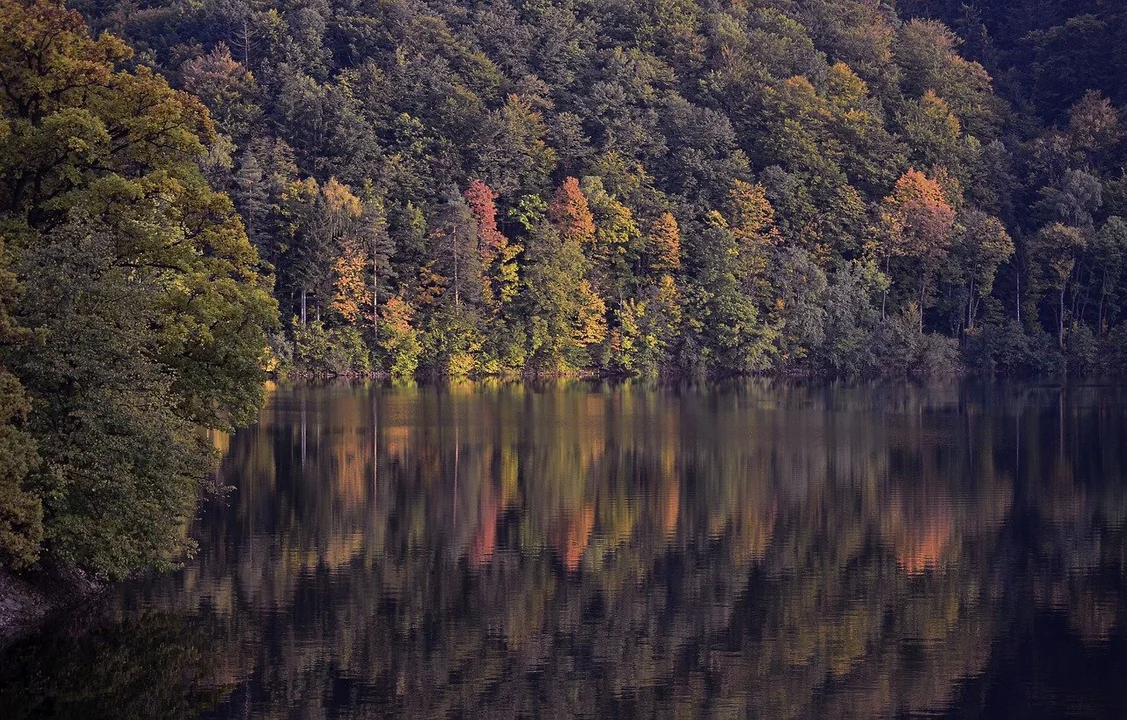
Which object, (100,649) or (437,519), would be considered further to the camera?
(437,519)

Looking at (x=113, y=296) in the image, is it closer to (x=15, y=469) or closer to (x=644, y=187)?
(x=15, y=469)

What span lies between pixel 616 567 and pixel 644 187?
70.9 metres

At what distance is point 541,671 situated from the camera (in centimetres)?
2114

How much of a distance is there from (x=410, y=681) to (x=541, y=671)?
72.0 inches

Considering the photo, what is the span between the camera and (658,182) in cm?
9888

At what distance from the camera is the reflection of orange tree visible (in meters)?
20.9

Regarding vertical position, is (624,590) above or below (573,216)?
below

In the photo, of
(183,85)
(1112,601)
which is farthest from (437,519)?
(183,85)

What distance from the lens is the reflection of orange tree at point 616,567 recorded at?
68.6 feet

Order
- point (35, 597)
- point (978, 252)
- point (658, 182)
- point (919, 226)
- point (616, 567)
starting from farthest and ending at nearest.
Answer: point (919, 226) < point (658, 182) < point (978, 252) < point (616, 567) < point (35, 597)

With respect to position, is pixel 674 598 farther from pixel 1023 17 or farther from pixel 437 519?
pixel 1023 17

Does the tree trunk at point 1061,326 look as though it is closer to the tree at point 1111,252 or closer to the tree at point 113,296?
the tree at point 1111,252

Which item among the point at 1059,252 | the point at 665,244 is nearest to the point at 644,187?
the point at 665,244

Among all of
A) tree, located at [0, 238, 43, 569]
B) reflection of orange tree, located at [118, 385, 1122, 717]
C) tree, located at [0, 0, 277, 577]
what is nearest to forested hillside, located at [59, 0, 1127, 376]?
reflection of orange tree, located at [118, 385, 1122, 717]
